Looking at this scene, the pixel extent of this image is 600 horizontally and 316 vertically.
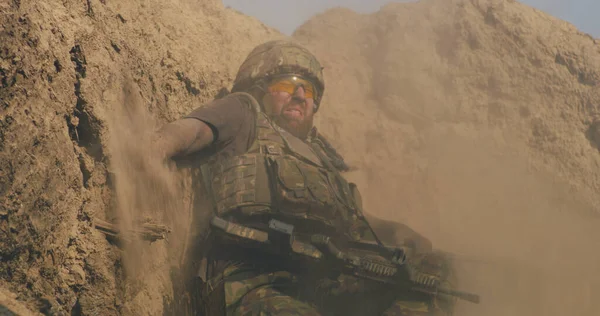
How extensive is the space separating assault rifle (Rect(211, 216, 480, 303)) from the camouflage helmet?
71.4 inches

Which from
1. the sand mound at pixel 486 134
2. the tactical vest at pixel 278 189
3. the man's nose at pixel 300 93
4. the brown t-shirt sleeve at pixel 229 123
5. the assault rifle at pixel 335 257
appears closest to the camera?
the assault rifle at pixel 335 257

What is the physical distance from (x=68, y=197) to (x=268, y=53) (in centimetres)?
269

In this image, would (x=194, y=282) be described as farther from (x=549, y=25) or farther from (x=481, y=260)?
(x=549, y=25)

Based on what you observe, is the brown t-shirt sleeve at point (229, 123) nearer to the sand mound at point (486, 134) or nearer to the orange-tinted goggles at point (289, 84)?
the orange-tinted goggles at point (289, 84)

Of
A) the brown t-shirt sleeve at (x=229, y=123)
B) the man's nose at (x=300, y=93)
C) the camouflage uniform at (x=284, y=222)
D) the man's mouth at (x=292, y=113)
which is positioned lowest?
the camouflage uniform at (x=284, y=222)

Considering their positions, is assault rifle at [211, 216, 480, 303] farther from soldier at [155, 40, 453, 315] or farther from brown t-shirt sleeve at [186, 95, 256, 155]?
brown t-shirt sleeve at [186, 95, 256, 155]

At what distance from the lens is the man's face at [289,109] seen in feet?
15.9

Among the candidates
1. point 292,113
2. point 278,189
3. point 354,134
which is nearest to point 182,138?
point 278,189

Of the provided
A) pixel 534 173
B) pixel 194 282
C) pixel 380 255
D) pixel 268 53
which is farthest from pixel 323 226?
pixel 534 173

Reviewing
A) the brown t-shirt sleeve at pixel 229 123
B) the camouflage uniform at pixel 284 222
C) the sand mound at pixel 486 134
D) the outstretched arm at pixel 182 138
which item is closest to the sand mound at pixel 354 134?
the sand mound at pixel 486 134

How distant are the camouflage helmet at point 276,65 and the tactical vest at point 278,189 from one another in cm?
57

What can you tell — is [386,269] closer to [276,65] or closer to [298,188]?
[298,188]

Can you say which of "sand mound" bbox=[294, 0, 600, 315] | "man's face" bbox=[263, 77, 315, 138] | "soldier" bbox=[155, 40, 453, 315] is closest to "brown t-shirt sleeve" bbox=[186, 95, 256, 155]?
"soldier" bbox=[155, 40, 453, 315]

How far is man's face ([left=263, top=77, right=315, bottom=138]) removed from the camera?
486 cm
